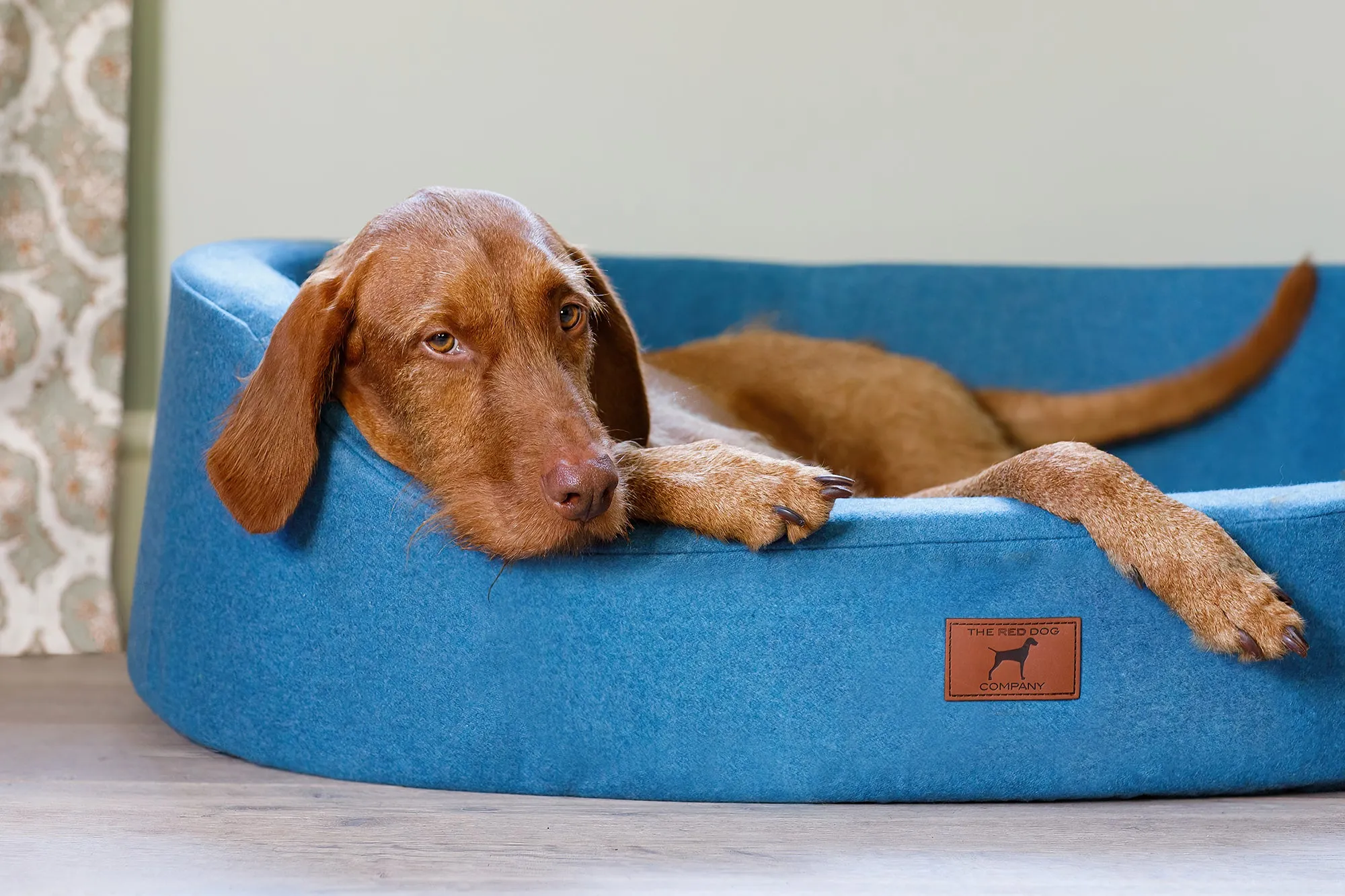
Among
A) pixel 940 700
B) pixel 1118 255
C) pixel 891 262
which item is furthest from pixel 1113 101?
pixel 940 700

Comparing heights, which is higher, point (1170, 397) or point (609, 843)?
point (1170, 397)

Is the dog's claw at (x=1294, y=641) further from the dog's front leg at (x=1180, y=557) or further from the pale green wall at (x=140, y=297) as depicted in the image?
the pale green wall at (x=140, y=297)

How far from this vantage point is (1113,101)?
12.8ft

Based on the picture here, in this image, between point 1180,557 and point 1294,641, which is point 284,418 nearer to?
point 1180,557

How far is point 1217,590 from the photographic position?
1.87 meters

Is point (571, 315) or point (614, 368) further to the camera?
point (614, 368)

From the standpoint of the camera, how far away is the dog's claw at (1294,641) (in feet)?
5.99

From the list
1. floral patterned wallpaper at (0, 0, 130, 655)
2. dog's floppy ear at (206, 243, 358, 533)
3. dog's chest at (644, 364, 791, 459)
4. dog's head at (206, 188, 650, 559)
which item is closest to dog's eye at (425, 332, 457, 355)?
dog's head at (206, 188, 650, 559)

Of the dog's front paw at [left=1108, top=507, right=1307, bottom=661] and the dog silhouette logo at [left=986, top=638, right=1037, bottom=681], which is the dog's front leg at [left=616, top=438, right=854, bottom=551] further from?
the dog's front paw at [left=1108, top=507, right=1307, bottom=661]

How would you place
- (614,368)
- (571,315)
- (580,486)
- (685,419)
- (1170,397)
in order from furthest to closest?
(1170,397) < (685,419) < (614,368) < (571,315) < (580,486)

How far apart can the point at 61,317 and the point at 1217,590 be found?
9.97 ft

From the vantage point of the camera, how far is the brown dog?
1870mm

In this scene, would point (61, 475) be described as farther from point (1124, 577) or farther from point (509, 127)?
point (1124, 577)

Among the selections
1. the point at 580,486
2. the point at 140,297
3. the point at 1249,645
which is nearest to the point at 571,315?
the point at 580,486
